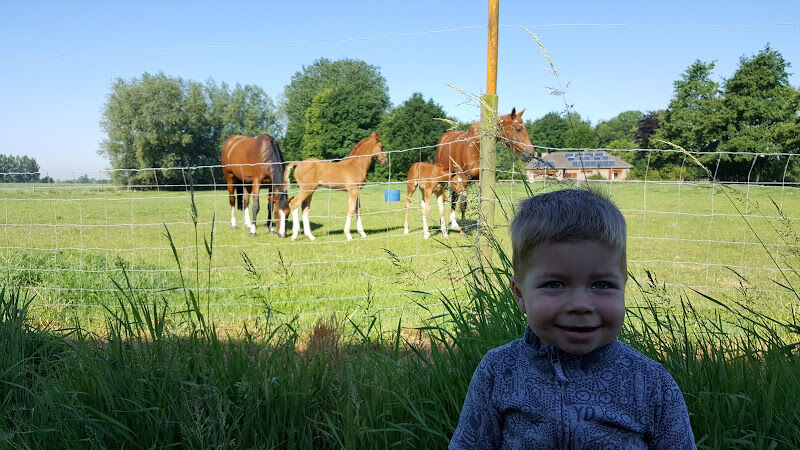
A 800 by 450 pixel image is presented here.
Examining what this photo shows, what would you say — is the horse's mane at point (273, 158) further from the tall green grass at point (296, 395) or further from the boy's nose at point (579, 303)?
the boy's nose at point (579, 303)

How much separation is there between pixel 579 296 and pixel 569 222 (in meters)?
0.18

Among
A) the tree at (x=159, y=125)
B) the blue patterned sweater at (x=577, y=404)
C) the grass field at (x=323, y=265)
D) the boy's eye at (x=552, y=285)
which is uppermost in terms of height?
the tree at (x=159, y=125)

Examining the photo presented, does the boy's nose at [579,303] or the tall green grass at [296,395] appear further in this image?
the tall green grass at [296,395]

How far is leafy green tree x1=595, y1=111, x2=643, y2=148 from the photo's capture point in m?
107

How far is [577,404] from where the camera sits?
4.49ft

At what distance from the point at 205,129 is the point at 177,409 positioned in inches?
2495

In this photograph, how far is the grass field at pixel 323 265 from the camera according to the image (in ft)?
13.4

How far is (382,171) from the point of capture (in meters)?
45.2

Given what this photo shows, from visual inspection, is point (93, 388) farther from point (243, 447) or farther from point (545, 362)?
point (545, 362)

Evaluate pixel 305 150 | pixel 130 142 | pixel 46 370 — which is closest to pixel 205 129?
pixel 130 142

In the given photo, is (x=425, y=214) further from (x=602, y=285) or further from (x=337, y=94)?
(x=337, y=94)

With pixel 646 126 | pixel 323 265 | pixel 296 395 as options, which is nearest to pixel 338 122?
pixel 646 126

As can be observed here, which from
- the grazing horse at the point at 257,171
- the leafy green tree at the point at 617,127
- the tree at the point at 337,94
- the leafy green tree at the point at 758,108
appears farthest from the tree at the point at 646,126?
the grazing horse at the point at 257,171

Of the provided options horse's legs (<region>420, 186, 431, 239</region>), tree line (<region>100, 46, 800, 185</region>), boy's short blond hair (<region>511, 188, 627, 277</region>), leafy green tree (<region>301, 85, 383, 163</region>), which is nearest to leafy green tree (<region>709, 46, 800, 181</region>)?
tree line (<region>100, 46, 800, 185</region>)
